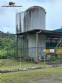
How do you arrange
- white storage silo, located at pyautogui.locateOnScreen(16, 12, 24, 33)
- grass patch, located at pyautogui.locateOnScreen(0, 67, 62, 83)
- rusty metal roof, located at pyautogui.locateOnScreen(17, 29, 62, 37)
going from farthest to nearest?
white storage silo, located at pyautogui.locateOnScreen(16, 12, 24, 33)
rusty metal roof, located at pyautogui.locateOnScreen(17, 29, 62, 37)
grass patch, located at pyautogui.locateOnScreen(0, 67, 62, 83)

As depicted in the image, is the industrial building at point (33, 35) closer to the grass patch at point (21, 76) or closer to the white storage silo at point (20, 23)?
the white storage silo at point (20, 23)

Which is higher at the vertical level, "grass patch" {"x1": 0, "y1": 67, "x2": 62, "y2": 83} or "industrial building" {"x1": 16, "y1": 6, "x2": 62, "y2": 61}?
"industrial building" {"x1": 16, "y1": 6, "x2": 62, "y2": 61}

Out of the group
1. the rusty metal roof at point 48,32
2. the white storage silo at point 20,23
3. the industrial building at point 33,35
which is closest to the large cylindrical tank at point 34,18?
the industrial building at point 33,35

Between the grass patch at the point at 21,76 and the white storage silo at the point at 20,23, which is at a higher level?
the white storage silo at the point at 20,23

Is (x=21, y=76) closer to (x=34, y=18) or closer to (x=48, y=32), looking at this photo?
(x=48, y=32)

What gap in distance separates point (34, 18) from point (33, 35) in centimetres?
245

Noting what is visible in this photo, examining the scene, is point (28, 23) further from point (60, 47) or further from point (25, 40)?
point (60, 47)

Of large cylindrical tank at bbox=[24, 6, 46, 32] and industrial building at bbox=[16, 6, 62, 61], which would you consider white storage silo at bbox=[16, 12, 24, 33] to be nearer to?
industrial building at bbox=[16, 6, 62, 61]

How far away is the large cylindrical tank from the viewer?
3838 cm

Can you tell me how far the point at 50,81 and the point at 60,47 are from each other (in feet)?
67.4

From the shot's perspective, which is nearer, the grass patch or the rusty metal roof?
the grass patch

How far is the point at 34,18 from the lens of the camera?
3841 cm

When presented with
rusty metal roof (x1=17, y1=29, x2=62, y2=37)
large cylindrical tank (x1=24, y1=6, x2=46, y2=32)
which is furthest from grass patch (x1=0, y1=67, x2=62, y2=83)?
large cylindrical tank (x1=24, y1=6, x2=46, y2=32)

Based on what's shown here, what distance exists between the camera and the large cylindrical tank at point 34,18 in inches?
1511
